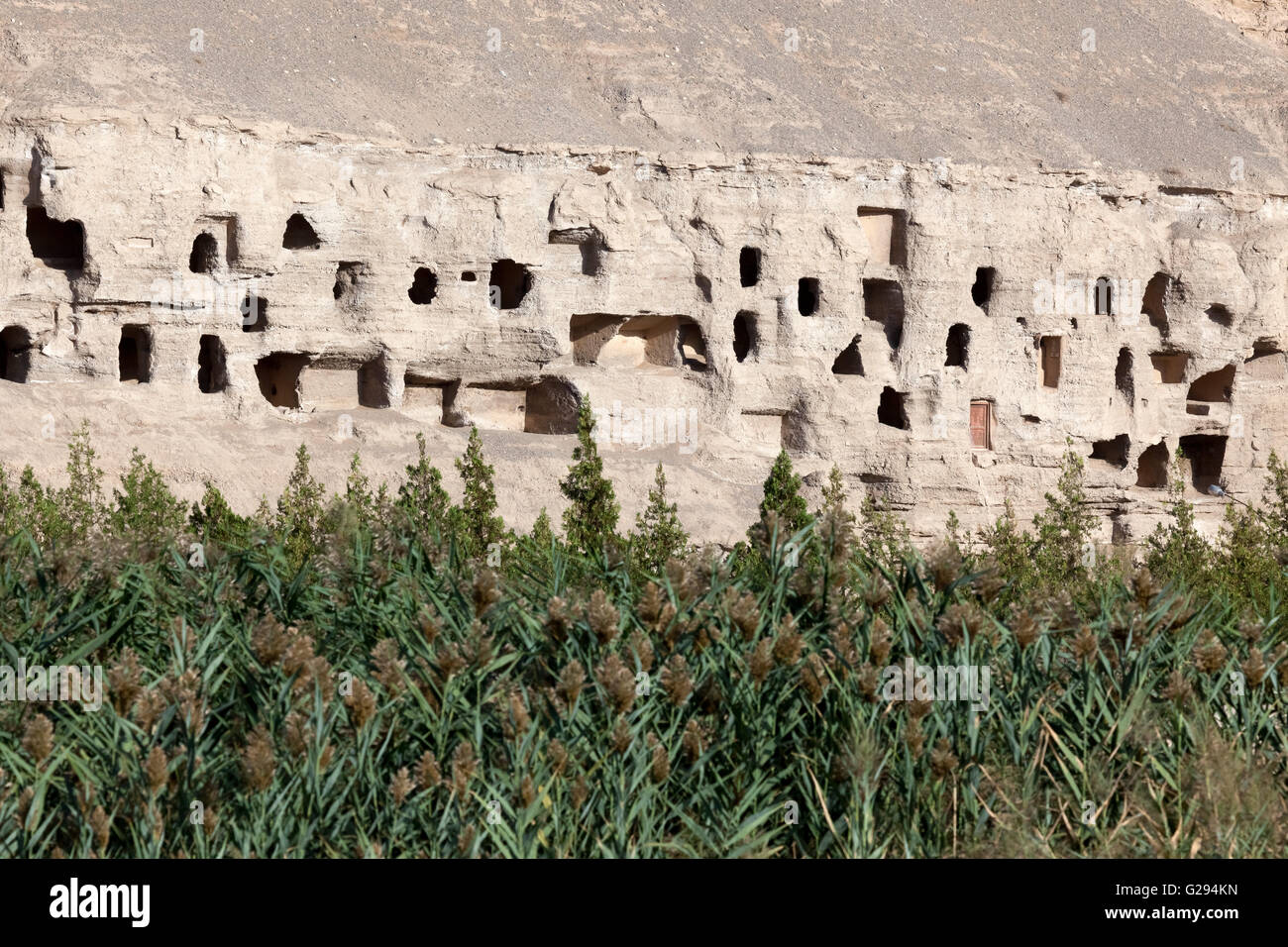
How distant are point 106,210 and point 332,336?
11.8ft

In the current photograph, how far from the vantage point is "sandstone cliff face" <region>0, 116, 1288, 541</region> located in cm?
2258

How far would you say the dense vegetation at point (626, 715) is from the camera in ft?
20.1

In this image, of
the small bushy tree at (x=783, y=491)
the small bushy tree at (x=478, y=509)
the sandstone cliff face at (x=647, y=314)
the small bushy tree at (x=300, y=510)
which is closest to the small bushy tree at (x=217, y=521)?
the small bushy tree at (x=300, y=510)

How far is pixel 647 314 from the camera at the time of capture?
25.7m

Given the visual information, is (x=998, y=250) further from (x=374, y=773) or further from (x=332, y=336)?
(x=374, y=773)

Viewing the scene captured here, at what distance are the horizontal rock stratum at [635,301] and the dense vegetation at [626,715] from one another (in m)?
14.0

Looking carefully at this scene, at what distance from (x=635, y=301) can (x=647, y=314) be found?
0.33 meters

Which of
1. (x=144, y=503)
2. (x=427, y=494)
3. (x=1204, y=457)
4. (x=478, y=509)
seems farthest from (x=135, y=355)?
(x=1204, y=457)

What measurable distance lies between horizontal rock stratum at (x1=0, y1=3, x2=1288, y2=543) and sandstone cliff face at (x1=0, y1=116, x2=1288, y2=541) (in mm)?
46

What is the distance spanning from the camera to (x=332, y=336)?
24016 millimetres

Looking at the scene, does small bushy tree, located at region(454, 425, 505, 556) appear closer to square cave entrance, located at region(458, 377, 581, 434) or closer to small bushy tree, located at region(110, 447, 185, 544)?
small bushy tree, located at region(110, 447, 185, 544)

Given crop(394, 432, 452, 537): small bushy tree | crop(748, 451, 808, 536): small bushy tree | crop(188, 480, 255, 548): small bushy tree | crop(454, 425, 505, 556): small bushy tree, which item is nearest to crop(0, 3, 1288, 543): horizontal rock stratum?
crop(748, 451, 808, 536): small bushy tree

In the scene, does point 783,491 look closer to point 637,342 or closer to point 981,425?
point 637,342

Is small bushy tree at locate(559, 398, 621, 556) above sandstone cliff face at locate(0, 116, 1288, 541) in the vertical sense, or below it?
below
